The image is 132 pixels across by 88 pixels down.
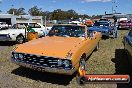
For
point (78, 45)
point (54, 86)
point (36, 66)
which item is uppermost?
point (78, 45)

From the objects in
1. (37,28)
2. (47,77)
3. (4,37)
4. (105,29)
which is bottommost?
(47,77)

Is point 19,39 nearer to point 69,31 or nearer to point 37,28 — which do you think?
point 37,28

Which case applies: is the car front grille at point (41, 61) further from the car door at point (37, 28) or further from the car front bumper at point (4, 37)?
the car door at point (37, 28)

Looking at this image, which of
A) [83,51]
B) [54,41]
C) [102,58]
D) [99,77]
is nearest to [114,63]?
[102,58]

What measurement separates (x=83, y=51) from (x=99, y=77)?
4.74 metres

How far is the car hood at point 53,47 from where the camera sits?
6.09 m

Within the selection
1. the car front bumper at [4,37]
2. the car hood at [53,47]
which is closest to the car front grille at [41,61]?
the car hood at [53,47]

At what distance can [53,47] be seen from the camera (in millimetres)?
6504

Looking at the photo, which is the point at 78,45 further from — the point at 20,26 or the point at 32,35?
the point at 20,26

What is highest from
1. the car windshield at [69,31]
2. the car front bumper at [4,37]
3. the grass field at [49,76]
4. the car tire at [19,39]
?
the car windshield at [69,31]

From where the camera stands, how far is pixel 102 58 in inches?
372

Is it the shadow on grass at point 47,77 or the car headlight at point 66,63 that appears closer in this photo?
the car headlight at point 66,63

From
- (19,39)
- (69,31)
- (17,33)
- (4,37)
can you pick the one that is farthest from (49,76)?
(19,39)

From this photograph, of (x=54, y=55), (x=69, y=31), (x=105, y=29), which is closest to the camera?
(x=54, y=55)
